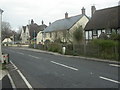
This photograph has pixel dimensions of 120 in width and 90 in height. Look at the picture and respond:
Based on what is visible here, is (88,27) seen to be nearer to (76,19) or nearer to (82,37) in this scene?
(82,37)

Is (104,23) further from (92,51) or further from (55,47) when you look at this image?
(92,51)

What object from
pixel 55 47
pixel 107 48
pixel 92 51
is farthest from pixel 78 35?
pixel 107 48

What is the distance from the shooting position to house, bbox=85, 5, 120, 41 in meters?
41.4

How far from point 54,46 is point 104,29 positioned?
10.1 m

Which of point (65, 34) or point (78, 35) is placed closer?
point (78, 35)

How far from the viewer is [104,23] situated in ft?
145

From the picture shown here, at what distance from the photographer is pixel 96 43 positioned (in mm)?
26266

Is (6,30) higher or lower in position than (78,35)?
higher

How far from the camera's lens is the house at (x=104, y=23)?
41.4m

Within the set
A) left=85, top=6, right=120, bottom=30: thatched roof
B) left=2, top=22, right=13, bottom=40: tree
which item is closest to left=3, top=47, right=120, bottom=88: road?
left=85, top=6, right=120, bottom=30: thatched roof

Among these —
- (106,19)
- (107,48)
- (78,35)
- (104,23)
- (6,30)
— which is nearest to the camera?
(107,48)

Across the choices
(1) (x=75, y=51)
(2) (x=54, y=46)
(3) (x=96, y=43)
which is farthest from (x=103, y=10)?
(3) (x=96, y=43)

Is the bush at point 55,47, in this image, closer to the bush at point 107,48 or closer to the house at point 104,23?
the house at point 104,23

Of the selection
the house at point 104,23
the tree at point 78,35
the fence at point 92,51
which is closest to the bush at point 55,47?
the fence at point 92,51
